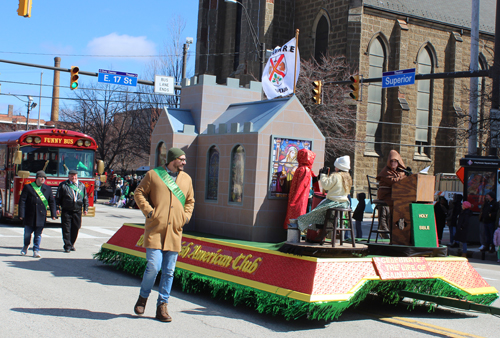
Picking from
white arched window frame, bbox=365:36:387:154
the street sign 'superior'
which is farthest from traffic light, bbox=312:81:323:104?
white arched window frame, bbox=365:36:387:154

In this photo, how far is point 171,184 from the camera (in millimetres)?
6648

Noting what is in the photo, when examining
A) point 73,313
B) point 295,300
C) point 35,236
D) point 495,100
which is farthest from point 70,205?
point 495,100

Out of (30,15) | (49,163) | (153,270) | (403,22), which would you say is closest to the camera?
(153,270)

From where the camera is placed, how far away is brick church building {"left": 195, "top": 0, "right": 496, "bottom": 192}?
34.1m

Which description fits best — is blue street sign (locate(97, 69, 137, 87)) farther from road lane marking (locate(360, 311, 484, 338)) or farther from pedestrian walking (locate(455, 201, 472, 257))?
road lane marking (locate(360, 311, 484, 338))

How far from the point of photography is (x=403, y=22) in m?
35.6

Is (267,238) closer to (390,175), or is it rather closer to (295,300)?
(390,175)

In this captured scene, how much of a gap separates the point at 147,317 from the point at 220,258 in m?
1.77

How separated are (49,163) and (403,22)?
25.9 meters

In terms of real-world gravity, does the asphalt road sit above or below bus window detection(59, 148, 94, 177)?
below

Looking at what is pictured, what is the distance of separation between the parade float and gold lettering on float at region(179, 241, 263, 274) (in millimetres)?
20

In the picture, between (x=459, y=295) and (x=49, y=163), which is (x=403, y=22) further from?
(x=459, y=295)

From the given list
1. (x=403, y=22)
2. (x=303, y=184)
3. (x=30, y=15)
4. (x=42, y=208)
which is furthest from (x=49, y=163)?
(x=403, y=22)

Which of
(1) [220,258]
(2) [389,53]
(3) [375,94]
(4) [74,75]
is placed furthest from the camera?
(3) [375,94]
